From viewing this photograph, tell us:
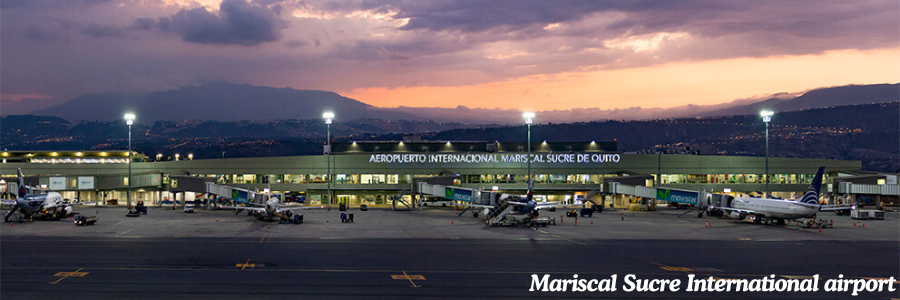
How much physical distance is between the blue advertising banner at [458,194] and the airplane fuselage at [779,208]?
34.6 metres

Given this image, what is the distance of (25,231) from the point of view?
55.9 metres

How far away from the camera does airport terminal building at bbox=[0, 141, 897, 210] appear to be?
106 metres

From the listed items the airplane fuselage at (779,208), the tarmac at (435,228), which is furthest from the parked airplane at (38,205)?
the airplane fuselage at (779,208)

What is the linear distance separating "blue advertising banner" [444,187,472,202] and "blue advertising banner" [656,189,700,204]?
28.6 m

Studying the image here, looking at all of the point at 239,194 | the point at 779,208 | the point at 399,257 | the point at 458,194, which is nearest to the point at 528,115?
the point at 458,194

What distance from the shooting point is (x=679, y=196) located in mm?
84438

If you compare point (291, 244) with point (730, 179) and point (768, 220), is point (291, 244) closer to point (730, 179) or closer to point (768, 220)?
point (768, 220)

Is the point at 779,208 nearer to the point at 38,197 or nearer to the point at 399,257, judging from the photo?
the point at 399,257

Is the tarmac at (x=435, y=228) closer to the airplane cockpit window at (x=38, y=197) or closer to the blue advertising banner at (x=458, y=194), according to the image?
the airplane cockpit window at (x=38, y=197)

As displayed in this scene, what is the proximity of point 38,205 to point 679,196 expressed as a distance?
265 ft

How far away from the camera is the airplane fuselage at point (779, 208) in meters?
67.1

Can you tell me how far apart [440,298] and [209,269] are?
15.4 metres

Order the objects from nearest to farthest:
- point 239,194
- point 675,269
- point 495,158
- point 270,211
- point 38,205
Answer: point 675,269
point 38,205
point 270,211
point 239,194
point 495,158

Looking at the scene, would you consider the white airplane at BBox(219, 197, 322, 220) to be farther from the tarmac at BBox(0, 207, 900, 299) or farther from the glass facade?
the glass facade
